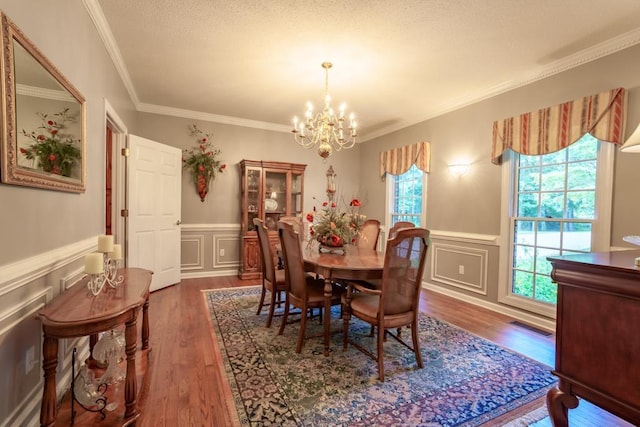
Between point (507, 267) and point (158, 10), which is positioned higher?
point (158, 10)

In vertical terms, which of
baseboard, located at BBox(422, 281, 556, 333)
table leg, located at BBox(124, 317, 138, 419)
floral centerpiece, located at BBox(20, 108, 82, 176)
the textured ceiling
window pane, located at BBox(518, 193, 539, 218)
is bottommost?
baseboard, located at BBox(422, 281, 556, 333)

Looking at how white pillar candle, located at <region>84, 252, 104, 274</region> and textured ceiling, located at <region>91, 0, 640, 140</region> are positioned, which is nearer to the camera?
white pillar candle, located at <region>84, 252, 104, 274</region>

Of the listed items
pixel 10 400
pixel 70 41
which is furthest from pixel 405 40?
pixel 10 400

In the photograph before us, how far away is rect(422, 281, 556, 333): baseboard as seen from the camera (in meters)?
2.94

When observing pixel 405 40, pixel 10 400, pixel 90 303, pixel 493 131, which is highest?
pixel 405 40

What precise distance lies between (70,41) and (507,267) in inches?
170

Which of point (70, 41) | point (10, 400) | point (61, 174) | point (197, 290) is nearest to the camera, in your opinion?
point (10, 400)

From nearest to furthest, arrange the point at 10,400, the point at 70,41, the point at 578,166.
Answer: the point at 10,400, the point at 70,41, the point at 578,166

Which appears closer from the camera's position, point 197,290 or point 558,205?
point 558,205

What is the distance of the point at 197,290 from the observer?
13.2 feet

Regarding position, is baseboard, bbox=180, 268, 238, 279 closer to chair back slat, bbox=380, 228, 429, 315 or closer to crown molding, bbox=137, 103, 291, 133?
crown molding, bbox=137, 103, 291, 133

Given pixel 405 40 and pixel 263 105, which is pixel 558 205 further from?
pixel 263 105

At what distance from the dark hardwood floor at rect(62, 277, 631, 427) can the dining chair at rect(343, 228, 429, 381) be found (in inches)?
40.0

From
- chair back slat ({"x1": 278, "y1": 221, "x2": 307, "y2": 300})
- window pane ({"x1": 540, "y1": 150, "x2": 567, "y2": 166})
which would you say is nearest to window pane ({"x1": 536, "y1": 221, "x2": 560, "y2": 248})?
window pane ({"x1": 540, "y1": 150, "x2": 567, "y2": 166})
